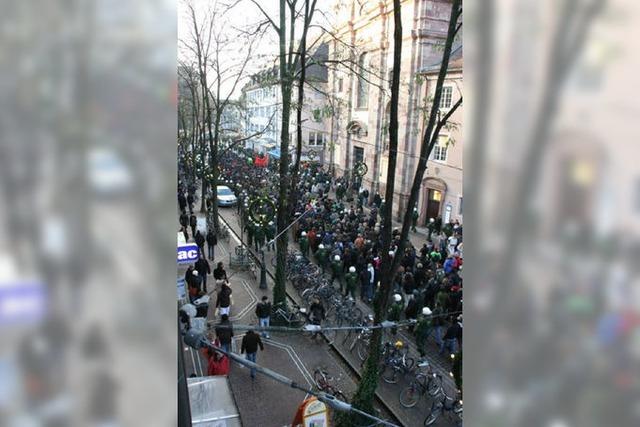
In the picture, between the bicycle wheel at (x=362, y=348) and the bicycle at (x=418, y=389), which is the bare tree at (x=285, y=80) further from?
the bicycle at (x=418, y=389)

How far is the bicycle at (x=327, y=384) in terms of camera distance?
32.1 feet

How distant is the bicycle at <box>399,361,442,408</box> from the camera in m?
9.97

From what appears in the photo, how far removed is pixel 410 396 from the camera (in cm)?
997

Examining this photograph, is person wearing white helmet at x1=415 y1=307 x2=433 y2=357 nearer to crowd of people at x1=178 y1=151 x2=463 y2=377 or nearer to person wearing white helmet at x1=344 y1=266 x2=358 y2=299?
crowd of people at x1=178 y1=151 x2=463 y2=377

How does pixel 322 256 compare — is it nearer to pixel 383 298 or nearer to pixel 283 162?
pixel 283 162

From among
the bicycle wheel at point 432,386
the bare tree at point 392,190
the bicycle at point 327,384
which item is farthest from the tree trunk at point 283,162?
the bicycle wheel at point 432,386

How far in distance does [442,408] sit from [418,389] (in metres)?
0.79

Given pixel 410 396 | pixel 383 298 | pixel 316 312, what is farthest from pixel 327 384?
pixel 316 312

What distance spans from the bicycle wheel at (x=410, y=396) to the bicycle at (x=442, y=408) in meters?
0.54
